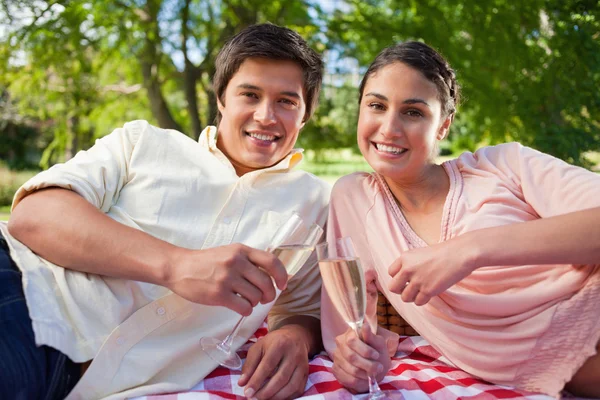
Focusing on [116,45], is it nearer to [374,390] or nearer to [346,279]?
[346,279]

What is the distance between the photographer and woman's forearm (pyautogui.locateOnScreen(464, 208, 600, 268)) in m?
1.70

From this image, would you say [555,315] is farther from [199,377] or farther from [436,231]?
[199,377]

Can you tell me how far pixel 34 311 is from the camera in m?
1.73

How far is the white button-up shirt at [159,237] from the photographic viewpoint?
5.91 ft

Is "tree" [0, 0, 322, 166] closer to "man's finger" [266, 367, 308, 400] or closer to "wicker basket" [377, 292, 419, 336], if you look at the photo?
"wicker basket" [377, 292, 419, 336]

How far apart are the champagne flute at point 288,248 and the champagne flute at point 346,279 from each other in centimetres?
7

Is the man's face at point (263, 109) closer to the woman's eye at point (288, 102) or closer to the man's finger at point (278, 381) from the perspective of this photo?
the woman's eye at point (288, 102)

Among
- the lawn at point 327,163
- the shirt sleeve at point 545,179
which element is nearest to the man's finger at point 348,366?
the shirt sleeve at point 545,179

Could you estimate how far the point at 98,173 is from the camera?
2.09 metres

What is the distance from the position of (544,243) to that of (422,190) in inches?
27.1

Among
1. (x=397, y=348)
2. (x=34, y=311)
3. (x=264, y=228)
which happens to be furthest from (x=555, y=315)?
(x=34, y=311)

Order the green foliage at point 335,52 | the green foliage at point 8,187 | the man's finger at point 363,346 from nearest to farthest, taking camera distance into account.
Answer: the man's finger at point 363,346
the green foliage at point 335,52
the green foliage at point 8,187

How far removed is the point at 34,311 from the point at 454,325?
1.48 meters

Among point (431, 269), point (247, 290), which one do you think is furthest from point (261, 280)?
point (431, 269)
